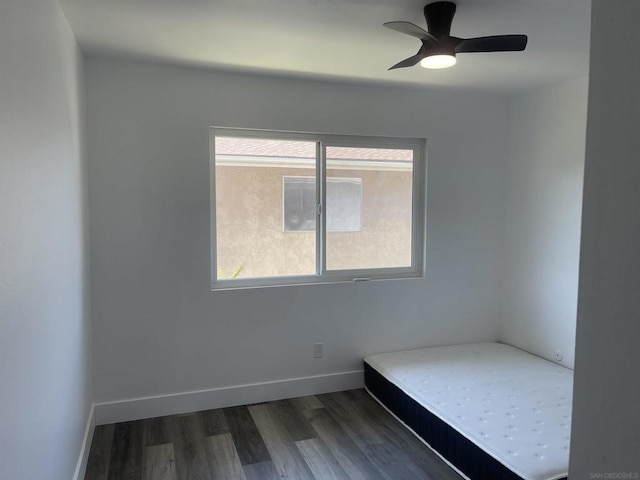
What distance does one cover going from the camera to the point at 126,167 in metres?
3.01

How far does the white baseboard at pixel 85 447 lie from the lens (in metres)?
2.33

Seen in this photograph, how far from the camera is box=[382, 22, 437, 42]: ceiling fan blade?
193 cm

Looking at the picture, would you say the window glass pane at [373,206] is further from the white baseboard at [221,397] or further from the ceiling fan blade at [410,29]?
the ceiling fan blade at [410,29]

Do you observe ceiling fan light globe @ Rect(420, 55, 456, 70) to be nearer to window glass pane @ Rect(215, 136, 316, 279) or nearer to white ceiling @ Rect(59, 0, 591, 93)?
white ceiling @ Rect(59, 0, 591, 93)

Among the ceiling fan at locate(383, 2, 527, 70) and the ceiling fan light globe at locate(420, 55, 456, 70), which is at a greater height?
the ceiling fan at locate(383, 2, 527, 70)

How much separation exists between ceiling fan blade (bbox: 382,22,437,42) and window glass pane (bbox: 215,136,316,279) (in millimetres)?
1575

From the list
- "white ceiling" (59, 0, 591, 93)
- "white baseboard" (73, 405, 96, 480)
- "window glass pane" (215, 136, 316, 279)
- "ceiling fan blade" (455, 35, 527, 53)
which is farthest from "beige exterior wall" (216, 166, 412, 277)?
"ceiling fan blade" (455, 35, 527, 53)

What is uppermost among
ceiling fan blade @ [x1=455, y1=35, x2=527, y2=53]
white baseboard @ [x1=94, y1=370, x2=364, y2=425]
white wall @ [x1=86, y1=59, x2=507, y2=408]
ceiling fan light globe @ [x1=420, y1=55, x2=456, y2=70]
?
ceiling fan blade @ [x1=455, y1=35, x2=527, y2=53]

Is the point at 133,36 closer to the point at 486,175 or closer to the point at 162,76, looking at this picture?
the point at 162,76


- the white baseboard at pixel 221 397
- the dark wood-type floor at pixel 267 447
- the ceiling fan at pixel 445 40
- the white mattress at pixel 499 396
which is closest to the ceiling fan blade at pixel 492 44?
the ceiling fan at pixel 445 40

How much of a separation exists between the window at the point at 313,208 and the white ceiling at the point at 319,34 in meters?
0.59

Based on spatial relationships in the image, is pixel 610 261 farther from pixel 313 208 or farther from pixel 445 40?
pixel 313 208

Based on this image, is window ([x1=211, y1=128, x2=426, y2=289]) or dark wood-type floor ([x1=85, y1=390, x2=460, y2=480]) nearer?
dark wood-type floor ([x1=85, y1=390, x2=460, y2=480])

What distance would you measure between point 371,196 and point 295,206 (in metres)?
0.68
